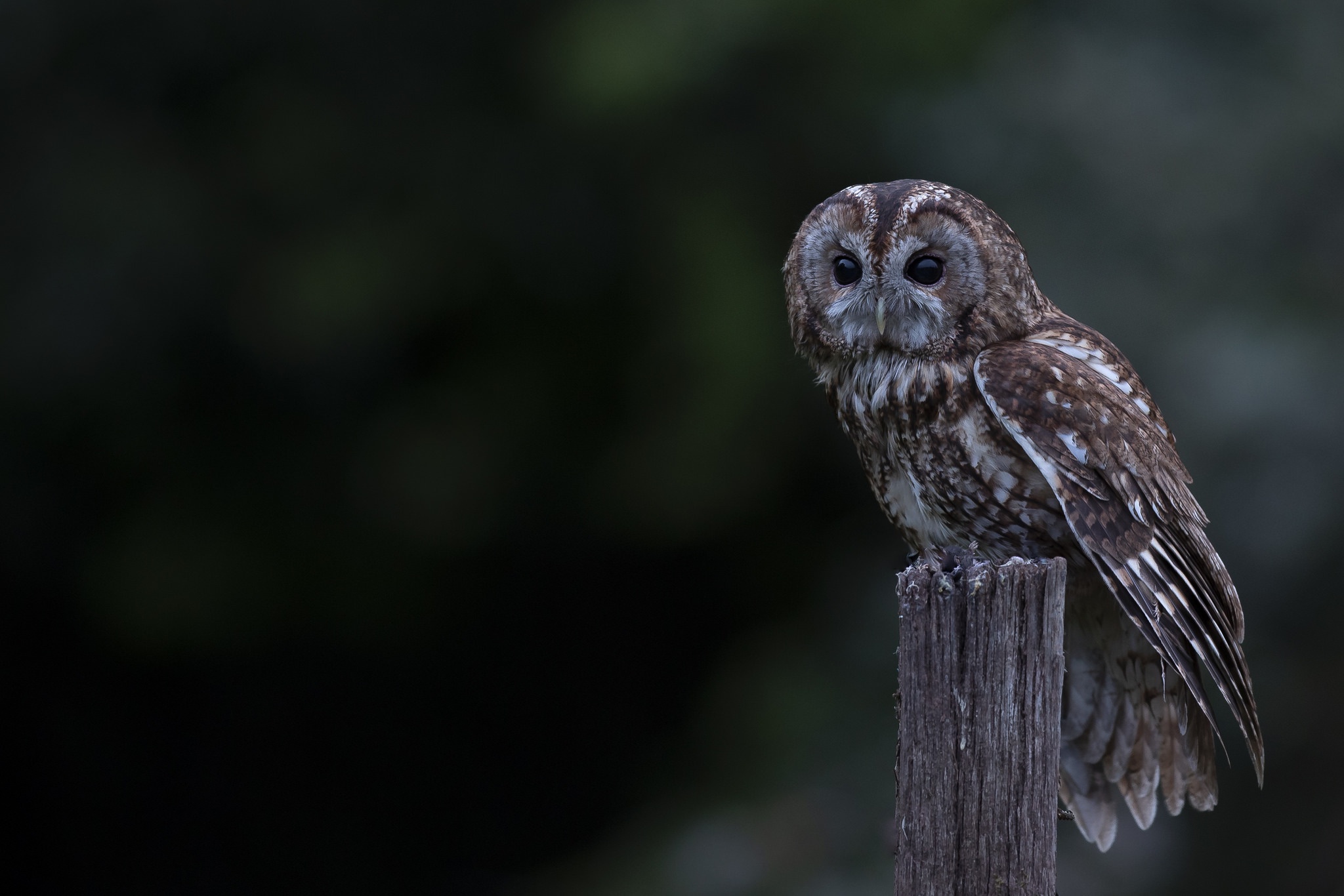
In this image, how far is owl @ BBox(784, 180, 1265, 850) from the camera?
7.27ft

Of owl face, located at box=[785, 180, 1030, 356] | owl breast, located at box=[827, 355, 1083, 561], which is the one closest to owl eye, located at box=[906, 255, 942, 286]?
owl face, located at box=[785, 180, 1030, 356]

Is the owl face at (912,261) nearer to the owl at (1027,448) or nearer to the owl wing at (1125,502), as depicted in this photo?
the owl at (1027,448)

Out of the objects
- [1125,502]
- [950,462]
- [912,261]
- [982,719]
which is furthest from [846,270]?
[982,719]

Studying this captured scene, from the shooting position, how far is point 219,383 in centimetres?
450

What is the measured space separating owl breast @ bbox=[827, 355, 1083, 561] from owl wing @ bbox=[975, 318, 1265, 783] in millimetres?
54

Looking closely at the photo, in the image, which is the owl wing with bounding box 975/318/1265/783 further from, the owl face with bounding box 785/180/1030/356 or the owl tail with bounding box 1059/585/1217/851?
the owl tail with bounding box 1059/585/1217/851

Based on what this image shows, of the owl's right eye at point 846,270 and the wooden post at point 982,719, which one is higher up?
the owl's right eye at point 846,270

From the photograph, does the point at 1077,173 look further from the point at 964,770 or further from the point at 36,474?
the point at 36,474

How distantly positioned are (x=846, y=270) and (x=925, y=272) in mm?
167

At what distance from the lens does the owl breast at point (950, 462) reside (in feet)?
7.52

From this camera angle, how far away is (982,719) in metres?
1.70

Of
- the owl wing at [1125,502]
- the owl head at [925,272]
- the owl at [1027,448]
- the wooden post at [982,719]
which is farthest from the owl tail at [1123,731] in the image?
the wooden post at [982,719]

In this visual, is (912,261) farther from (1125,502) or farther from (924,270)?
(1125,502)

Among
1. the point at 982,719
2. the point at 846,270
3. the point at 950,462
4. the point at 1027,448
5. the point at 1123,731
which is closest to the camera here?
the point at 982,719
